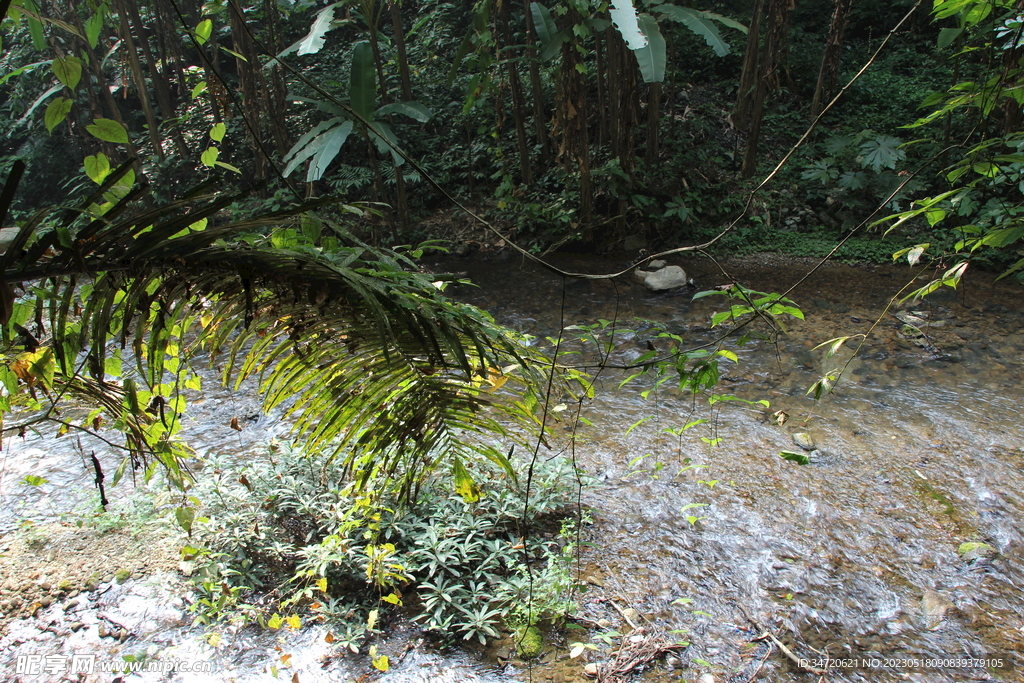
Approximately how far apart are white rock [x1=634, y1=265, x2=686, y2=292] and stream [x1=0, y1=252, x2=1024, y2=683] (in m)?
1.00

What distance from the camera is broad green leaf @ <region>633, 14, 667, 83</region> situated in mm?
4227

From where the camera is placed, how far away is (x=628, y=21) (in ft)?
10.6

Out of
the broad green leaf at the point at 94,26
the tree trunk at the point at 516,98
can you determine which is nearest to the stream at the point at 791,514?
the broad green leaf at the point at 94,26

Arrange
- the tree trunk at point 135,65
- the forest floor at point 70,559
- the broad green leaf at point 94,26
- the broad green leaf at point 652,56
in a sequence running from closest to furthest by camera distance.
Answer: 1. the broad green leaf at point 94,26
2. the forest floor at point 70,559
3. the broad green leaf at point 652,56
4. the tree trunk at point 135,65

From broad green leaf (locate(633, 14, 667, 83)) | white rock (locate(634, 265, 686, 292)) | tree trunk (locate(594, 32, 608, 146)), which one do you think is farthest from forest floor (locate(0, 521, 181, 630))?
tree trunk (locate(594, 32, 608, 146))

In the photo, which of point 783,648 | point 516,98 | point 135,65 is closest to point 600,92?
point 516,98

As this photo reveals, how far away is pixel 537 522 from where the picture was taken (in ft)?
9.32

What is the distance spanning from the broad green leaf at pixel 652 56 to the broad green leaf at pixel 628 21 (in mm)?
885

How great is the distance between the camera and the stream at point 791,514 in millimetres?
2240

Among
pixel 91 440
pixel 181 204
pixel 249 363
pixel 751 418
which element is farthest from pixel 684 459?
pixel 91 440

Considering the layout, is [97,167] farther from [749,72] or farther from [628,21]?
[749,72]

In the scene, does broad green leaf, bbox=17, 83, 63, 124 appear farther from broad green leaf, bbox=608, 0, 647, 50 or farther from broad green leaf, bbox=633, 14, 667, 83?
broad green leaf, bbox=608, 0, 647, 50

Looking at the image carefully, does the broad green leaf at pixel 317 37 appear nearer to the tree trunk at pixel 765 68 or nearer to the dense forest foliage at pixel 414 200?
the dense forest foliage at pixel 414 200

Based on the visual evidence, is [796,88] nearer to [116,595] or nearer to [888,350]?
[888,350]
